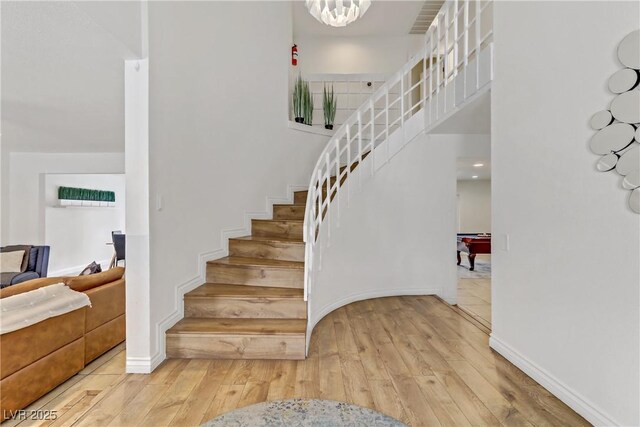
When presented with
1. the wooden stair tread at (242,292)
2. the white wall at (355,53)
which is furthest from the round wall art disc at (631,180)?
the white wall at (355,53)

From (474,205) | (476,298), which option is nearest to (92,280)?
(476,298)

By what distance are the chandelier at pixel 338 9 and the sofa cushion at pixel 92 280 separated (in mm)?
4049

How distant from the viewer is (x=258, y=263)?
10.7 feet

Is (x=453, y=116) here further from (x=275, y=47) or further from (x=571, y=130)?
(x=275, y=47)

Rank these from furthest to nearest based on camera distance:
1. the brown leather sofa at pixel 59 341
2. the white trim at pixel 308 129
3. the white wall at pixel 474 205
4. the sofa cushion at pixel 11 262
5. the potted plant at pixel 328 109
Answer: the white wall at pixel 474 205
the potted plant at pixel 328 109
the white trim at pixel 308 129
the sofa cushion at pixel 11 262
the brown leather sofa at pixel 59 341

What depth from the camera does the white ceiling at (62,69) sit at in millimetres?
1797

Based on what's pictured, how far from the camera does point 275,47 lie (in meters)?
4.82

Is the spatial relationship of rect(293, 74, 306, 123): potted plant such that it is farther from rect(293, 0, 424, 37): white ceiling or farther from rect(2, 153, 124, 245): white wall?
rect(2, 153, 124, 245): white wall

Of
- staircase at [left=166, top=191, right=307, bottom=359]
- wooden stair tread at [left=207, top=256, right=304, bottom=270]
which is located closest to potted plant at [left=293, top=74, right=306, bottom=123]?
staircase at [left=166, top=191, right=307, bottom=359]

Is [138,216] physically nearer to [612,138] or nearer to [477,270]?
[612,138]

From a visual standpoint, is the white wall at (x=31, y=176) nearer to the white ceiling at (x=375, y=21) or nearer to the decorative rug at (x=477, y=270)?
the white ceiling at (x=375, y=21)

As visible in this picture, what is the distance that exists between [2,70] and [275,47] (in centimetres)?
327

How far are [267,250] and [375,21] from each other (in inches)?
207

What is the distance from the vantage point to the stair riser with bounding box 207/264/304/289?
10.2ft
